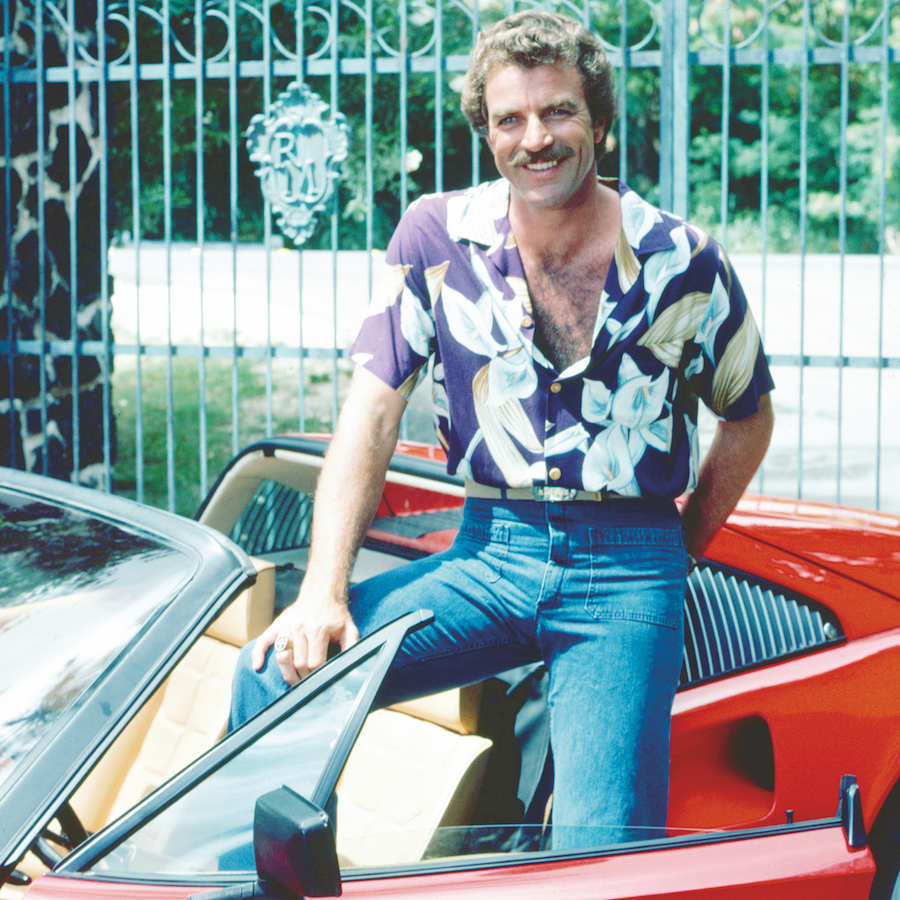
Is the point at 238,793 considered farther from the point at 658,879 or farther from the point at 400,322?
the point at 400,322

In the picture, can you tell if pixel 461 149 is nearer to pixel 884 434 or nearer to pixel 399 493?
pixel 884 434

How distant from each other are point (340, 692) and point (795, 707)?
0.96m

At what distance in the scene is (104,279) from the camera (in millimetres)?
6086

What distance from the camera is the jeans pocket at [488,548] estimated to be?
198 centimetres

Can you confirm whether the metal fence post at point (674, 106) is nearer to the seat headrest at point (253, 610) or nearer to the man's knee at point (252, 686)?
the seat headrest at point (253, 610)

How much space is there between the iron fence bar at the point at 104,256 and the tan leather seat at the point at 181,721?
3569 millimetres

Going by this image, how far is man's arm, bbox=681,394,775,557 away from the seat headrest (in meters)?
0.83

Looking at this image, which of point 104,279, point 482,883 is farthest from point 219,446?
point 482,883

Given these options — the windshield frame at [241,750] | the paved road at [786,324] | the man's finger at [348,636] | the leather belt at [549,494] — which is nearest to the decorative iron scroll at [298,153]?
the paved road at [786,324]

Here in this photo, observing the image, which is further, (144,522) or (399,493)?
(399,493)

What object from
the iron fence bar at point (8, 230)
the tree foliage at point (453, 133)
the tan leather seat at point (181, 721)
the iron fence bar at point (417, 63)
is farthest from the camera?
the tree foliage at point (453, 133)

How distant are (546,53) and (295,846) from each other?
4.31 feet

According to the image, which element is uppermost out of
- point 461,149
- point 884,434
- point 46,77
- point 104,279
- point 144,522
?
point 461,149

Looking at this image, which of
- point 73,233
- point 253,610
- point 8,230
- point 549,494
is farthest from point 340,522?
point 8,230
